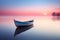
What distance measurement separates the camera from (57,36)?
49.1 inches

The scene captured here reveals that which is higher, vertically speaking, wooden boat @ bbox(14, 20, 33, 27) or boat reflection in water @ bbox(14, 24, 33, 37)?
wooden boat @ bbox(14, 20, 33, 27)

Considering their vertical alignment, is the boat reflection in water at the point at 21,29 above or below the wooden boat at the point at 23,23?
below

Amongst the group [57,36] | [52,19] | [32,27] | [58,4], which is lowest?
[57,36]

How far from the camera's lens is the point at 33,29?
4.49 ft

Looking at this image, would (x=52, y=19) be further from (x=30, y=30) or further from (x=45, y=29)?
(x=30, y=30)

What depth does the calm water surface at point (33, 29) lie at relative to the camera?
1.23 meters

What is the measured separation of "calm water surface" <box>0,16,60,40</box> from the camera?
123 centimetres

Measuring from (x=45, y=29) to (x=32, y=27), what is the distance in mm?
165

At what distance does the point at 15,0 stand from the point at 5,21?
0.30m

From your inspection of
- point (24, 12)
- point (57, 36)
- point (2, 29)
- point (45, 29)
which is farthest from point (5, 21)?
point (57, 36)

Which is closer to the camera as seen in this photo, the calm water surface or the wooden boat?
the calm water surface

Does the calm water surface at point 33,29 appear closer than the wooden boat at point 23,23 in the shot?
Yes

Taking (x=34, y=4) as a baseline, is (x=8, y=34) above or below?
below

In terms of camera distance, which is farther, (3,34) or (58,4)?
(58,4)
